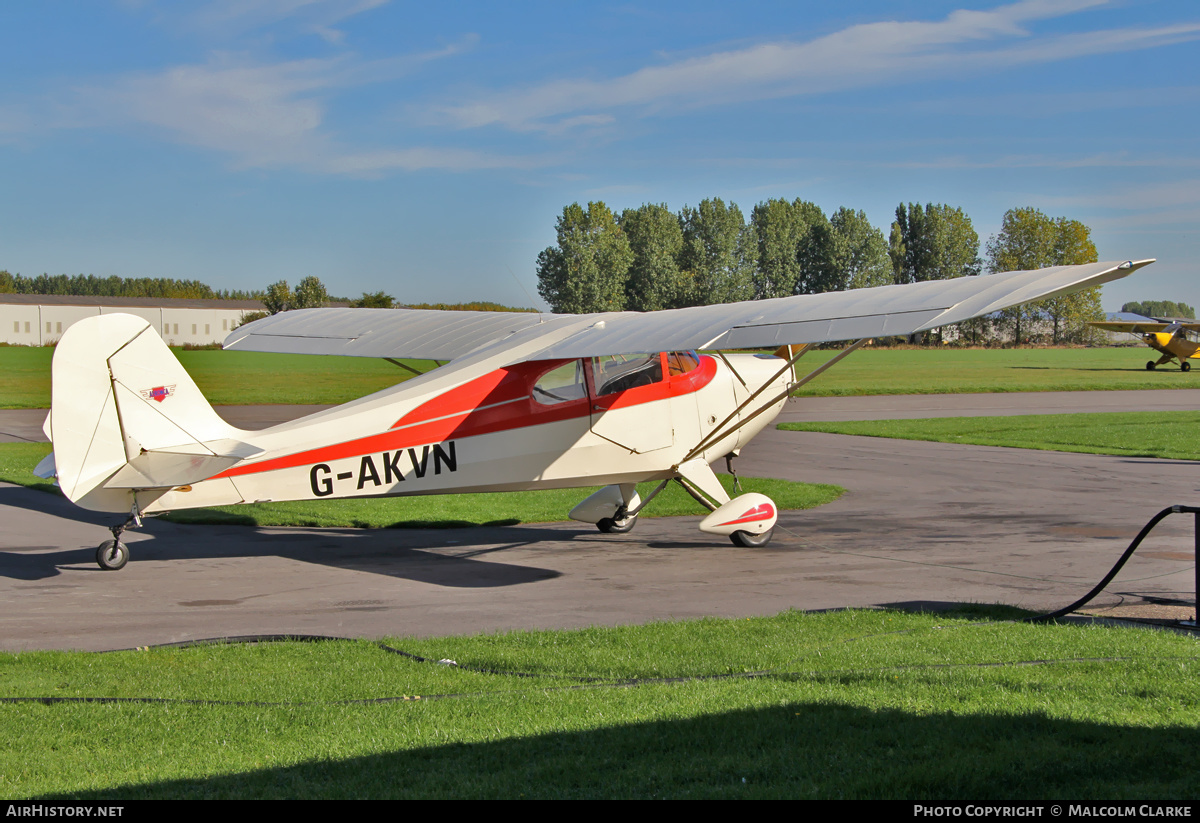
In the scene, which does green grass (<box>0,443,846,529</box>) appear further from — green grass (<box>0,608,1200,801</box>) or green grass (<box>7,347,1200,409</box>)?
green grass (<box>7,347,1200,409</box>)

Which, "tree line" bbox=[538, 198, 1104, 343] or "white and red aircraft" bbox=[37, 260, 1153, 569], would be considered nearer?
"white and red aircraft" bbox=[37, 260, 1153, 569]

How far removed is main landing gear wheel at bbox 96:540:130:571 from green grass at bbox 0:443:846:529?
95.6 inches

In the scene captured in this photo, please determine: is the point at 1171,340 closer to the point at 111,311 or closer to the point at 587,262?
the point at 587,262

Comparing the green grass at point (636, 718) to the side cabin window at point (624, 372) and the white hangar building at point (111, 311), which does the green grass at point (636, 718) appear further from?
the white hangar building at point (111, 311)

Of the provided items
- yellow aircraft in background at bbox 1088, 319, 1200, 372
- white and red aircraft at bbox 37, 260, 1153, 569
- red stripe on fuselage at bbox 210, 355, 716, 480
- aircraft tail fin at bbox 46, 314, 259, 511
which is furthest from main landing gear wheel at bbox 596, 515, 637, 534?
yellow aircraft in background at bbox 1088, 319, 1200, 372

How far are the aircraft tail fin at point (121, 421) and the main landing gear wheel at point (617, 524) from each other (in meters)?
4.71

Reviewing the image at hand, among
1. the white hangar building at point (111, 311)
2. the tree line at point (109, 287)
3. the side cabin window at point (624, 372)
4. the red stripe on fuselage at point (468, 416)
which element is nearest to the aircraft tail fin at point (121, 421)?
the red stripe on fuselage at point (468, 416)

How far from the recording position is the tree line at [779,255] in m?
95.6

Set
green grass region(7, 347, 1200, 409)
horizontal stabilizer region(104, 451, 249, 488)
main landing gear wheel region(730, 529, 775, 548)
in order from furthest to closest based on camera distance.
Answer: green grass region(7, 347, 1200, 409) < main landing gear wheel region(730, 529, 775, 548) < horizontal stabilizer region(104, 451, 249, 488)

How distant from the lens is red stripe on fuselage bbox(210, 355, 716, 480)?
934cm

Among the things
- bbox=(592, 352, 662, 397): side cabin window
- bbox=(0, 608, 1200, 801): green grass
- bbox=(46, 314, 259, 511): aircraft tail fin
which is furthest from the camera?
bbox=(592, 352, 662, 397): side cabin window

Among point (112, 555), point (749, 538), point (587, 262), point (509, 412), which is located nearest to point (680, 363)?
point (749, 538)

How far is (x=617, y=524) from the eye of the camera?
12.2 metres
